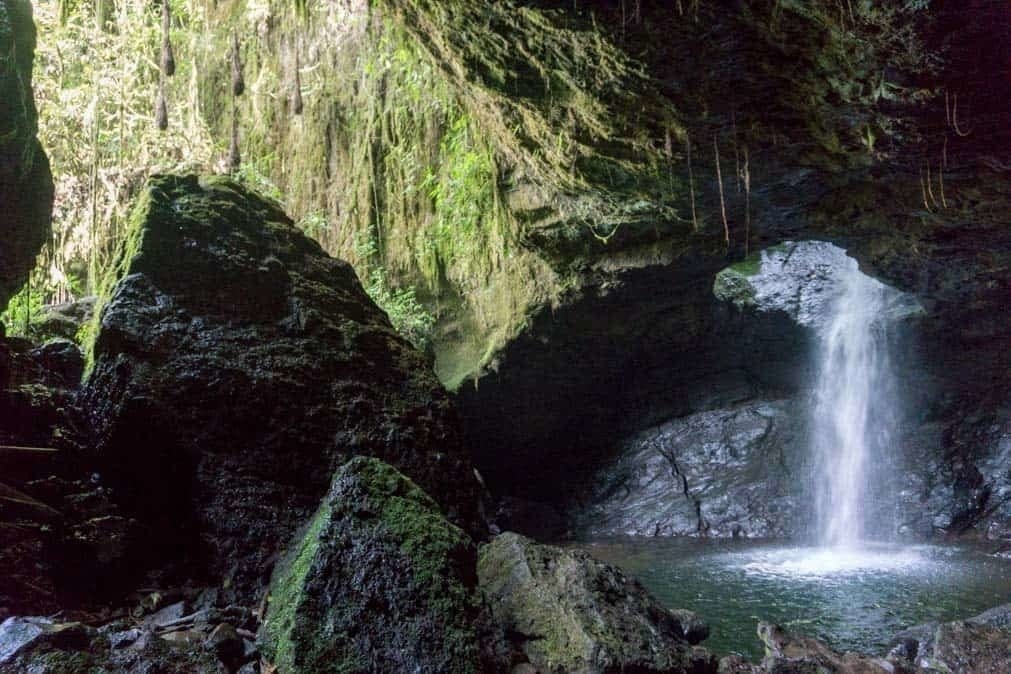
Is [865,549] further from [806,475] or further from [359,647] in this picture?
[359,647]

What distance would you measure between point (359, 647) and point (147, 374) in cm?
184

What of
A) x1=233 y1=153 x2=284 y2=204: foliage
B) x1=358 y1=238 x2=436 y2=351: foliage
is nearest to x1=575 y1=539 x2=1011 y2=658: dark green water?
Answer: x1=358 y1=238 x2=436 y2=351: foliage

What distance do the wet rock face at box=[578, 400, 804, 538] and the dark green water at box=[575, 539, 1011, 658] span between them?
1.29m

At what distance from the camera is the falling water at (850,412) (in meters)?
9.47

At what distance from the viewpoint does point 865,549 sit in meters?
8.76

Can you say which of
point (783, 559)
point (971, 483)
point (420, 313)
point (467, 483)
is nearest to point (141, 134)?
point (420, 313)

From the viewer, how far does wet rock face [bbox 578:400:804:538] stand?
1027 centimetres

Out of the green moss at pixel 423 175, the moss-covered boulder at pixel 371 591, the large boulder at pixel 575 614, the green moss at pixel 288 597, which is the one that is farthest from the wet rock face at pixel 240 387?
the green moss at pixel 423 175

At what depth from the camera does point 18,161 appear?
11.6 ft

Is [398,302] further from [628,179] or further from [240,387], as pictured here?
[240,387]

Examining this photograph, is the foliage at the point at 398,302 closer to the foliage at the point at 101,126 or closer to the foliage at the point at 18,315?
the foliage at the point at 101,126

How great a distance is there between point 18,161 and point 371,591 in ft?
9.89

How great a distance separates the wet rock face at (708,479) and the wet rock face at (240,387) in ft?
23.8

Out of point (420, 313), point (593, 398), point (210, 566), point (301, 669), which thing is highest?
point (420, 313)
